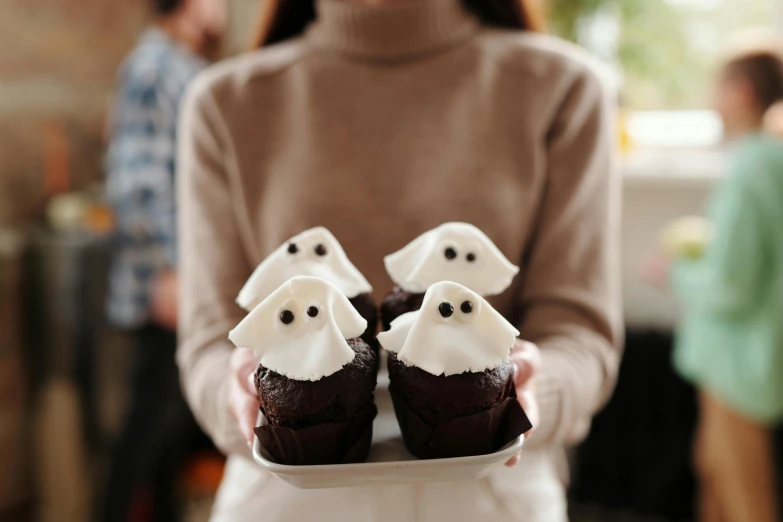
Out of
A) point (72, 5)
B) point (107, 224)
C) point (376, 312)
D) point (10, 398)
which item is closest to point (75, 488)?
point (10, 398)

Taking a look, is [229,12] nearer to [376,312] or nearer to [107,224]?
[107,224]

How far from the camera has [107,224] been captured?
7.84ft

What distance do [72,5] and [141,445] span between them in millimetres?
1451

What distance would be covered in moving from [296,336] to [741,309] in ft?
5.74

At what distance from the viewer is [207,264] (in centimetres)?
100

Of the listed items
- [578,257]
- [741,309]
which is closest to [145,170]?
[578,257]

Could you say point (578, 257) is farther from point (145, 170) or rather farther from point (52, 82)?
point (52, 82)

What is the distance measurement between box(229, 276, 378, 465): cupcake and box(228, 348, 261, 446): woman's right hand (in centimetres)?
4

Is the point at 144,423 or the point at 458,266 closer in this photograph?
the point at 458,266

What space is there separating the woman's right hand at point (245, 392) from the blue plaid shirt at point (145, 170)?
1428mm

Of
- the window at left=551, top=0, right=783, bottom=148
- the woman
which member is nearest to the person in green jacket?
the window at left=551, top=0, right=783, bottom=148

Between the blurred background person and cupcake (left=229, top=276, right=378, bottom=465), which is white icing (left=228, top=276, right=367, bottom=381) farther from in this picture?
the blurred background person

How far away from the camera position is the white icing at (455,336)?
64cm

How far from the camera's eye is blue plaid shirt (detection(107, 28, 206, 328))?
205 cm
